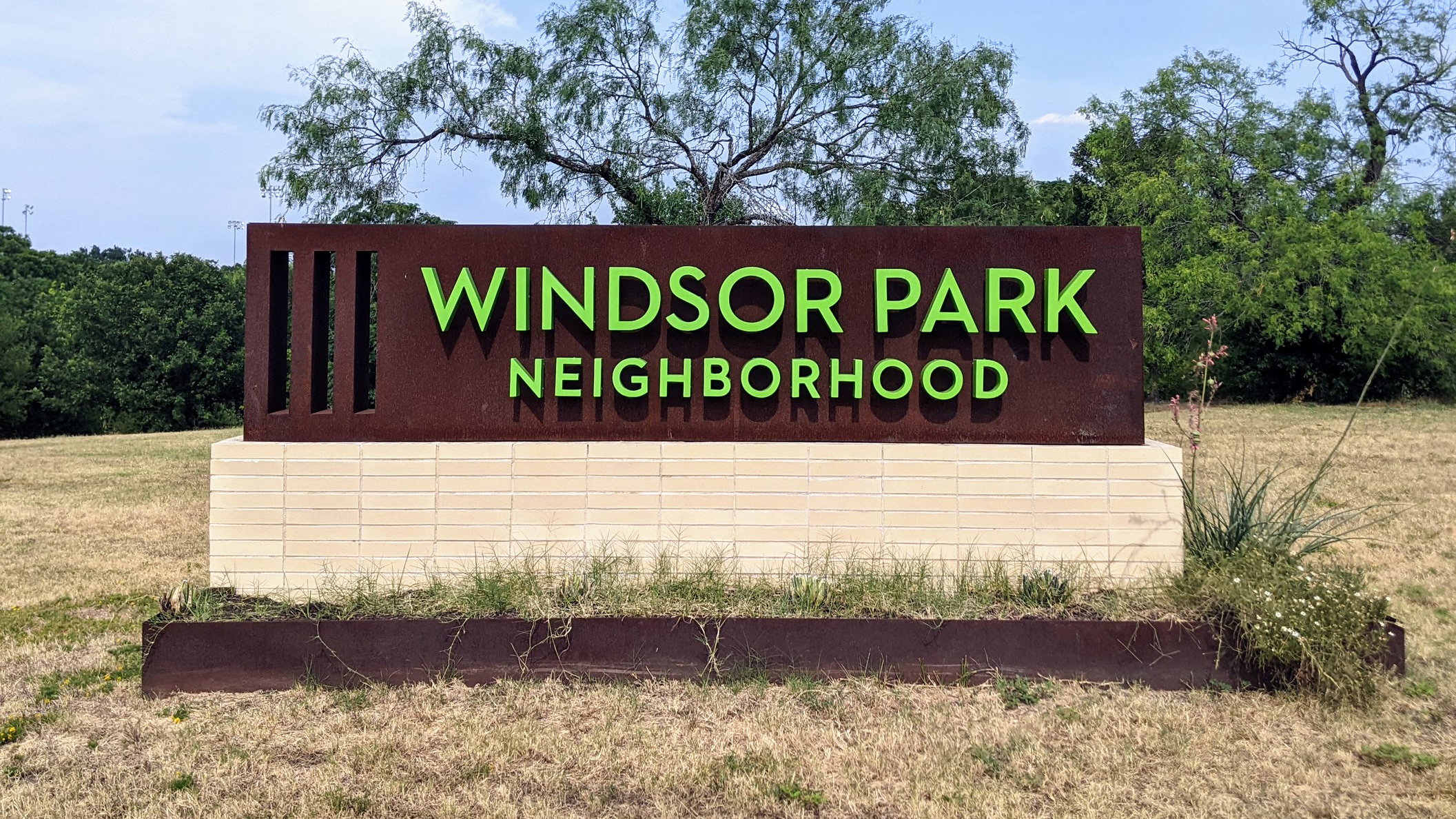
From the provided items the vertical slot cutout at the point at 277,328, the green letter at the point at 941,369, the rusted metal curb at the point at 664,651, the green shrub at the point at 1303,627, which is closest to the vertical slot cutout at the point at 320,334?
the vertical slot cutout at the point at 277,328

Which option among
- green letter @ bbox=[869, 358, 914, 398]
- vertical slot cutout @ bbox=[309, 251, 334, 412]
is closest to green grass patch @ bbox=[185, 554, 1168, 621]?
green letter @ bbox=[869, 358, 914, 398]

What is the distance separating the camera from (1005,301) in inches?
263

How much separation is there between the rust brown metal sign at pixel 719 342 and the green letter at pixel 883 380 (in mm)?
15

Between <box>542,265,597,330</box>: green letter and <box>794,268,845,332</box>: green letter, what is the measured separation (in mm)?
1369

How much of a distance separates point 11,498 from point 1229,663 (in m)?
16.4

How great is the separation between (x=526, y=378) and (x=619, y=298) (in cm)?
82

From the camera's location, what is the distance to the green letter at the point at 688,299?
21.7 feet

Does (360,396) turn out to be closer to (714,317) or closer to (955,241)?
(714,317)

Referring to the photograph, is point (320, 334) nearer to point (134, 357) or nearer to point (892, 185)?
point (892, 185)

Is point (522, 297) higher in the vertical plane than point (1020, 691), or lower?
higher

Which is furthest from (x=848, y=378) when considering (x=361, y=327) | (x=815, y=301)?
(x=361, y=327)

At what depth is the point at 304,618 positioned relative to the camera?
19.7 ft

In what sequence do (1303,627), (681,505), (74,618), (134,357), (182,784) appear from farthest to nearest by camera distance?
(134,357) < (74,618) < (681,505) < (1303,627) < (182,784)

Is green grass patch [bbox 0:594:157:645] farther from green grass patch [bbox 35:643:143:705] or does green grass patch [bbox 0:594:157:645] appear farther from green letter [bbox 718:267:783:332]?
green letter [bbox 718:267:783:332]
